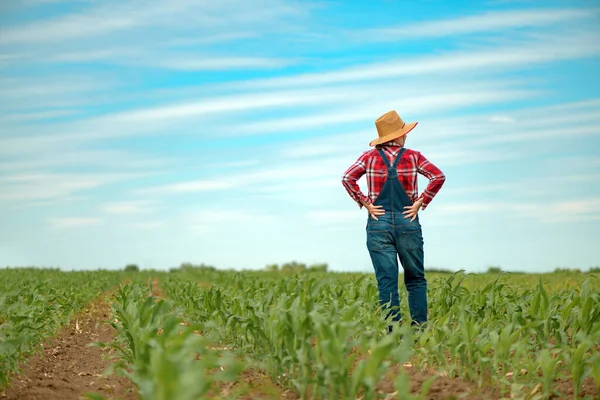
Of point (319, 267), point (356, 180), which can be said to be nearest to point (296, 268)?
point (319, 267)

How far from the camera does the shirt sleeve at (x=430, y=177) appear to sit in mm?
7923

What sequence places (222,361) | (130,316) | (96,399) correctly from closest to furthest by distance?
(222,361)
(96,399)
(130,316)

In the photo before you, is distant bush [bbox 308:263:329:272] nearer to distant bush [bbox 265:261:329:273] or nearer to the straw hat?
distant bush [bbox 265:261:329:273]

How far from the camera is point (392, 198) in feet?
25.5

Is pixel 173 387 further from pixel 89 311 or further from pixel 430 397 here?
pixel 89 311

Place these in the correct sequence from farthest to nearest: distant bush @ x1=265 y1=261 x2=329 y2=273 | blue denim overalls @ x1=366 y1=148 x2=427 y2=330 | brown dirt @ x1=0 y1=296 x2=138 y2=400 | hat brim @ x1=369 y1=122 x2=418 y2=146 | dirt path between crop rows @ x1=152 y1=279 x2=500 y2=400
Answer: distant bush @ x1=265 y1=261 x2=329 y2=273, hat brim @ x1=369 y1=122 x2=418 y2=146, blue denim overalls @ x1=366 y1=148 x2=427 y2=330, brown dirt @ x1=0 y1=296 x2=138 y2=400, dirt path between crop rows @ x1=152 y1=279 x2=500 y2=400

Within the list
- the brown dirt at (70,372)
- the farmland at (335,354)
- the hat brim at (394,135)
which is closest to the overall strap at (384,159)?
the hat brim at (394,135)

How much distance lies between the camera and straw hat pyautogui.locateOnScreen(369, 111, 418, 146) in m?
7.95

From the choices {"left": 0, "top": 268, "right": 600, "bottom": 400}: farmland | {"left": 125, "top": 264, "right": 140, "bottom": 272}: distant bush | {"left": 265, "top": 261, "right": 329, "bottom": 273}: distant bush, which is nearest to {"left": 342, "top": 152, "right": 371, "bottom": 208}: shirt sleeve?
{"left": 0, "top": 268, "right": 600, "bottom": 400}: farmland

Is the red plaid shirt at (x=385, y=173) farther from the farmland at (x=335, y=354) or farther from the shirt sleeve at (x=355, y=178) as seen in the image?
the farmland at (x=335, y=354)

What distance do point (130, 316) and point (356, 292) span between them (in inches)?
151

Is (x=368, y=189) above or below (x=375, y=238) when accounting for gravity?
above

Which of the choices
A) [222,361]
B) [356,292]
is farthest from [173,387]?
[356,292]

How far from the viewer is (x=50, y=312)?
9680mm
